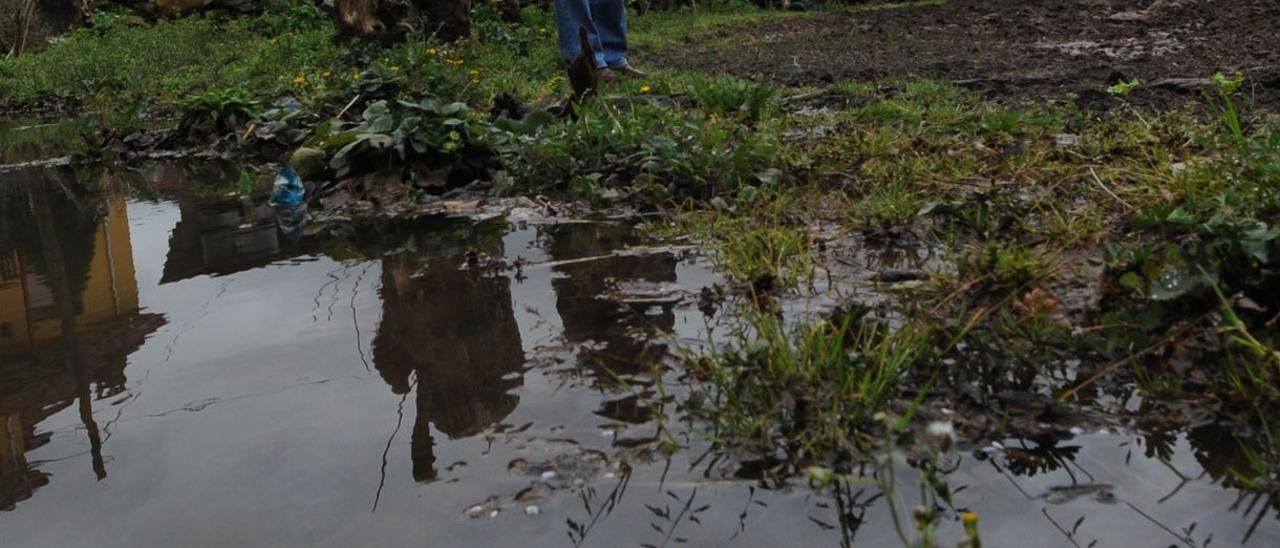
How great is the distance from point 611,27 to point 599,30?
10cm

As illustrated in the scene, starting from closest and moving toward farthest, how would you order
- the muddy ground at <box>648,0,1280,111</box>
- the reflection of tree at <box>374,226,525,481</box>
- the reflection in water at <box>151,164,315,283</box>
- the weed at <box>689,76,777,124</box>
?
the reflection of tree at <box>374,226,525,481</box>, the reflection in water at <box>151,164,315,283</box>, the weed at <box>689,76,777,124</box>, the muddy ground at <box>648,0,1280,111</box>

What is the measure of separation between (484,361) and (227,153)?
188 inches

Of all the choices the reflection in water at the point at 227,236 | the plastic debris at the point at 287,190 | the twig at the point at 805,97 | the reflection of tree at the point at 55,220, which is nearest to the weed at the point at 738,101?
the twig at the point at 805,97

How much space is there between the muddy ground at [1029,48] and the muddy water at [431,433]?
10.5ft

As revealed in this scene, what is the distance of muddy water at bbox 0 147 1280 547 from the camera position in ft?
5.58

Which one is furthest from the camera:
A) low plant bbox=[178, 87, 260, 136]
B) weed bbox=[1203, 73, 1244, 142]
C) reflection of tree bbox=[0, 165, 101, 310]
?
low plant bbox=[178, 87, 260, 136]

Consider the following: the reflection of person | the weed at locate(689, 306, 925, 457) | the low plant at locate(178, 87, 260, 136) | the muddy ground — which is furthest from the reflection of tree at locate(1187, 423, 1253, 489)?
the low plant at locate(178, 87, 260, 136)

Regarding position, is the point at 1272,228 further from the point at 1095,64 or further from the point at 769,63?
the point at 769,63

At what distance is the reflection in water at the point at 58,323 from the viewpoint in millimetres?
2230

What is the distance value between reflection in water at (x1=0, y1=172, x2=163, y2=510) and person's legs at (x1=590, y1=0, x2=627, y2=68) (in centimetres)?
429

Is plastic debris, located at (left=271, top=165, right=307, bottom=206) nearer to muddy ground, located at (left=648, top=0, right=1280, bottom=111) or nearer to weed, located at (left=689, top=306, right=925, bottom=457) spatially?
weed, located at (left=689, top=306, right=925, bottom=457)

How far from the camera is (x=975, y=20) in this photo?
11.6 m

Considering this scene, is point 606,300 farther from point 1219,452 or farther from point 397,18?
point 397,18

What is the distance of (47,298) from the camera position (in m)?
3.23
